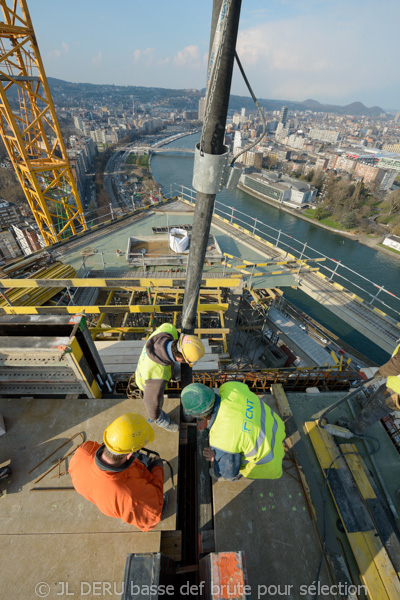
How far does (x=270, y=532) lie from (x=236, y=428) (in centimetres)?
223

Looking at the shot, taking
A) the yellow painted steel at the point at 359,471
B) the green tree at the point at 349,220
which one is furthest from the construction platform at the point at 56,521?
the green tree at the point at 349,220

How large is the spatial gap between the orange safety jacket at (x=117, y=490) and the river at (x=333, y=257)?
1044 inches

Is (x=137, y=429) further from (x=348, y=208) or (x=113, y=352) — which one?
(x=348, y=208)

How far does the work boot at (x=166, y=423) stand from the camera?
4793 mm

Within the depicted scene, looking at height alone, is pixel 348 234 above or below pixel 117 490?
below

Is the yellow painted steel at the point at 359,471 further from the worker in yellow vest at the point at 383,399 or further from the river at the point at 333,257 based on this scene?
the river at the point at 333,257

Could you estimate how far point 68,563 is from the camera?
3.47m

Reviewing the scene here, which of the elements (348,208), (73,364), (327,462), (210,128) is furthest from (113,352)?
(348,208)

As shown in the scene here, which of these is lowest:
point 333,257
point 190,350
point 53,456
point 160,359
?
point 333,257

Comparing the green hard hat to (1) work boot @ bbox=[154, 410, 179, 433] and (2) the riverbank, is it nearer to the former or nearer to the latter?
(1) work boot @ bbox=[154, 410, 179, 433]

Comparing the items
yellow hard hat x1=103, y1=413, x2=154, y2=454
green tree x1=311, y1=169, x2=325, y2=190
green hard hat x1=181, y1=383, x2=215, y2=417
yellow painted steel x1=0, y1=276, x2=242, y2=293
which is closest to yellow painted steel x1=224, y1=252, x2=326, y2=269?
yellow painted steel x1=0, y1=276, x2=242, y2=293

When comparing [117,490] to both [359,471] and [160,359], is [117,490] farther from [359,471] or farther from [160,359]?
[359,471]

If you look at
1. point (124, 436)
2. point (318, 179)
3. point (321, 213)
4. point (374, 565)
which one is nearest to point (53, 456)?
point (124, 436)

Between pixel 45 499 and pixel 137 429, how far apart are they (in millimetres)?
2449
